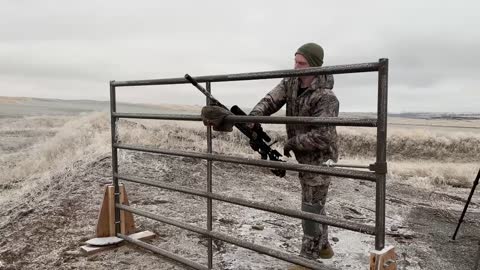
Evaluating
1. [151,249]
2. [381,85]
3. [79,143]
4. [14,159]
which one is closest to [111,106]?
[151,249]

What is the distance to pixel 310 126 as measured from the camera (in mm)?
3662

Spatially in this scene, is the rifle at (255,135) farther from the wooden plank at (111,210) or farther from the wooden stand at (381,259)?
the wooden plank at (111,210)

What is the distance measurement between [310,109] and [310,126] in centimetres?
17

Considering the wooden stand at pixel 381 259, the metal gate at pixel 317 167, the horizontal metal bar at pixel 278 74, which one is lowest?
the wooden stand at pixel 381 259

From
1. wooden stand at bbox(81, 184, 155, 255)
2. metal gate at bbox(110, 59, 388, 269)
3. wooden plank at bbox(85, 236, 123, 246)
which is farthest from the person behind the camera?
wooden stand at bbox(81, 184, 155, 255)

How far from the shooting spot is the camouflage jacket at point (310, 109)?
3465 millimetres

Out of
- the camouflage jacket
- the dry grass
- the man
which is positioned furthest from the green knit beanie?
the dry grass

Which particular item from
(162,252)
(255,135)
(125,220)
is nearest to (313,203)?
(255,135)

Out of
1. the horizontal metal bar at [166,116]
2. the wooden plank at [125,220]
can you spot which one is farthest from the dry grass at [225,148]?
the horizontal metal bar at [166,116]

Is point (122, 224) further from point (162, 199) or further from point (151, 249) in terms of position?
point (162, 199)

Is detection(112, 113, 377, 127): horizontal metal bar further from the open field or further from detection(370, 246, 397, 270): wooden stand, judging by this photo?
the open field

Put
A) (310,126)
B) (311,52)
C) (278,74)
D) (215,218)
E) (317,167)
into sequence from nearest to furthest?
(317,167) → (278,74) → (311,52) → (310,126) → (215,218)

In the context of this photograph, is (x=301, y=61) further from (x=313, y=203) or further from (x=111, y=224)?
(x=111, y=224)

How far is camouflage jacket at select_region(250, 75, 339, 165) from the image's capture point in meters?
3.46
